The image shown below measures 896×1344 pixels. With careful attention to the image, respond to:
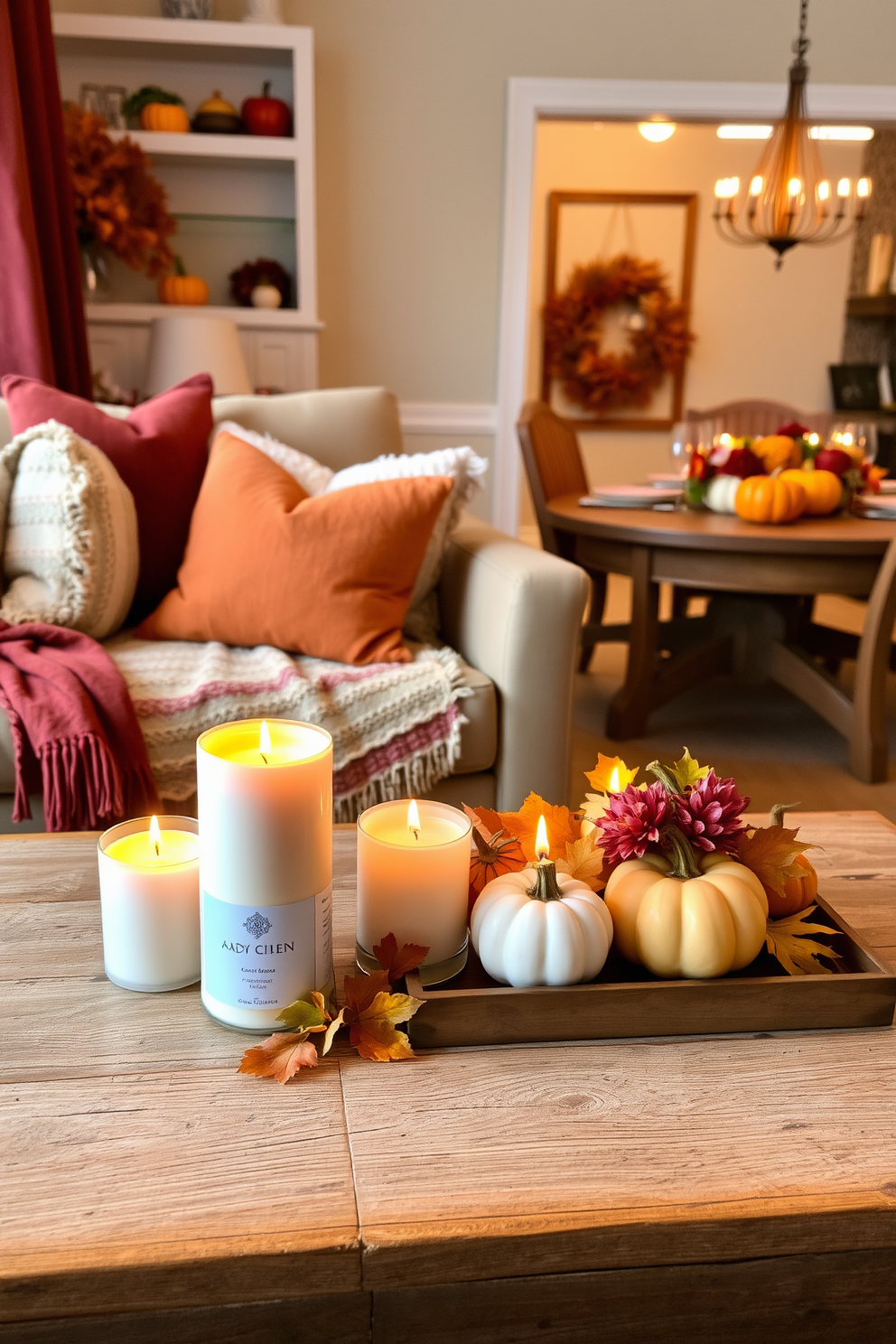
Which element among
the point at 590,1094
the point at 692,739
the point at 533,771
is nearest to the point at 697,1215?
the point at 590,1094

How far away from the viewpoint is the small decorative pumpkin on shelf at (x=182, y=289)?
3.60 metres

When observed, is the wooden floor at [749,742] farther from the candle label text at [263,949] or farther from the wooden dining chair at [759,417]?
the candle label text at [263,949]

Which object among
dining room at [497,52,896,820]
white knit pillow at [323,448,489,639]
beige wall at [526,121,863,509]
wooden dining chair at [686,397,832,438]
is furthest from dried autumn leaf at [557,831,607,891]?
beige wall at [526,121,863,509]

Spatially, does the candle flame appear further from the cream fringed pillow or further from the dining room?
the dining room

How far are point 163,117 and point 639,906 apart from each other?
3516 millimetres

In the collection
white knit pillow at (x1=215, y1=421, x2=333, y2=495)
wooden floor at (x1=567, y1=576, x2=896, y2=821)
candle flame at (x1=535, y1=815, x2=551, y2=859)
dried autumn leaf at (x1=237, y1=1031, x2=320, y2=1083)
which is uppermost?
white knit pillow at (x1=215, y1=421, x2=333, y2=495)

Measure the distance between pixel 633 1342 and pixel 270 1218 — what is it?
25 centimetres

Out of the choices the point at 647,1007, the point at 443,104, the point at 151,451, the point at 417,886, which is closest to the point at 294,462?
the point at 151,451

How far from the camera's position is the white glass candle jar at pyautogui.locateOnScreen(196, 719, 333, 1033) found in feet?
2.32

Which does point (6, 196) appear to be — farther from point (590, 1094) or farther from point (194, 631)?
point (590, 1094)

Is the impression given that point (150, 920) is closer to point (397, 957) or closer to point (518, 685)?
point (397, 957)

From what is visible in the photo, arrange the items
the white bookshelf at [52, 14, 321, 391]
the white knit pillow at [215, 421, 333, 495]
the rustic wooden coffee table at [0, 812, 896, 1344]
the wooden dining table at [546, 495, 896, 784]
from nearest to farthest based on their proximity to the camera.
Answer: the rustic wooden coffee table at [0, 812, 896, 1344] < the white knit pillow at [215, 421, 333, 495] < the wooden dining table at [546, 495, 896, 784] < the white bookshelf at [52, 14, 321, 391]

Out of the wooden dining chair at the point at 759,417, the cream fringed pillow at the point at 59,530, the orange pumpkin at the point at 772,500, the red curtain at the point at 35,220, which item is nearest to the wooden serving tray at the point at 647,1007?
the cream fringed pillow at the point at 59,530

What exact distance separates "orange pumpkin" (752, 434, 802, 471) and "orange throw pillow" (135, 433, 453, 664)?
132cm
